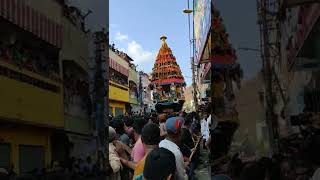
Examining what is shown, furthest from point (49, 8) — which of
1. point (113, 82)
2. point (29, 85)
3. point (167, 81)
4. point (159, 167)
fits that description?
point (167, 81)

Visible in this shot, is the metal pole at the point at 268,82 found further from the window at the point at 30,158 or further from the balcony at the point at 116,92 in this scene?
the balcony at the point at 116,92

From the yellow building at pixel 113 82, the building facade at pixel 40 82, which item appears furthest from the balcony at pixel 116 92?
the building facade at pixel 40 82

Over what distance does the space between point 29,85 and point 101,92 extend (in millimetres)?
592

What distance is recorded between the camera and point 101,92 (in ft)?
5.33

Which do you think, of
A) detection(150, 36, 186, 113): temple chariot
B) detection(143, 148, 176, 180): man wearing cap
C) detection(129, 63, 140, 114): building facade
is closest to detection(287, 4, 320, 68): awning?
detection(143, 148, 176, 180): man wearing cap

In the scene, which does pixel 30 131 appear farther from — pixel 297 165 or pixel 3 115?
pixel 297 165

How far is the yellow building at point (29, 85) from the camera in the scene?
0.99m

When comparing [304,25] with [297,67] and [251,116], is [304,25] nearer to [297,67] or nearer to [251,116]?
[297,67]

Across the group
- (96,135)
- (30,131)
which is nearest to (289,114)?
(30,131)

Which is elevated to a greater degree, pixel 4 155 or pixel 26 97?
pixel 26 97

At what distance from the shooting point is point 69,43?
134cm

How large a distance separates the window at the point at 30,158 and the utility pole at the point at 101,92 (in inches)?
19.0

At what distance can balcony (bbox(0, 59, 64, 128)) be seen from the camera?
0.99 meters

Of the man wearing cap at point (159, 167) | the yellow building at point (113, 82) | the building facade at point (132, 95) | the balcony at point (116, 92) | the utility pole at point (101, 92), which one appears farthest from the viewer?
the building facade at point (132, 95)
